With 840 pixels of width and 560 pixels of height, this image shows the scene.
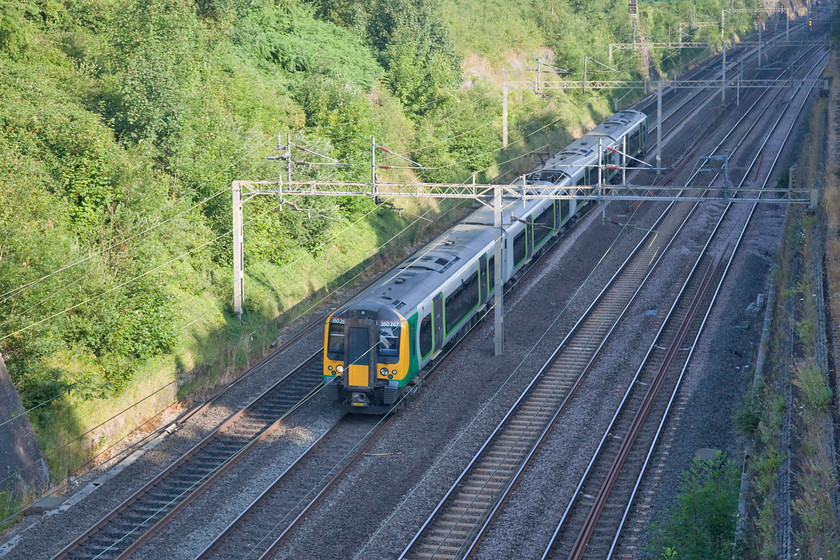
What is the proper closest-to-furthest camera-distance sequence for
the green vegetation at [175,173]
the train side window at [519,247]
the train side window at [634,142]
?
the green vegetation at [175,173] < the train side window at [519,247] < the train side window at [634,142]

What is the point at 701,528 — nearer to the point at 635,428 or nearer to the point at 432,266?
the point at 635,428

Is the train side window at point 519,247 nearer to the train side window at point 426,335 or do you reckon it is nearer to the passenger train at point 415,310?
the passenger train at point 415,310

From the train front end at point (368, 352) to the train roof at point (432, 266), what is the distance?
0.27 meters

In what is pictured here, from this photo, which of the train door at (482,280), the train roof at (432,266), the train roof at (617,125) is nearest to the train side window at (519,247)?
the train roof at (432,266)

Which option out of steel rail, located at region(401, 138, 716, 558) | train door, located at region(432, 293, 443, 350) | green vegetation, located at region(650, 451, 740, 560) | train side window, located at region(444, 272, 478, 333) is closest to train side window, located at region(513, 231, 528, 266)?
steel rail, located at region(401, 138, 716, 558)

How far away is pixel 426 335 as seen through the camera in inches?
857

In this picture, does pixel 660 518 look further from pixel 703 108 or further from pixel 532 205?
pixel 703 108

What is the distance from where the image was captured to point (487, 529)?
1617 centimetres

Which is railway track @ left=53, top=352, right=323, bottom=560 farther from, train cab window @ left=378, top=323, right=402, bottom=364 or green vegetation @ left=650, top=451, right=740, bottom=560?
green vegetation @ left=650, top=451, right=740, bottom=560

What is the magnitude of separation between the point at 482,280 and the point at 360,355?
6689mm

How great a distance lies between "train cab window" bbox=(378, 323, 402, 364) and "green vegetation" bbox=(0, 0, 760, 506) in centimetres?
560

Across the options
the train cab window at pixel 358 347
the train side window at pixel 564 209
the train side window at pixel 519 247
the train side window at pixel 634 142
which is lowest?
the train cab window at pixel 358 347

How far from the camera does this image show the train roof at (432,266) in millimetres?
21062

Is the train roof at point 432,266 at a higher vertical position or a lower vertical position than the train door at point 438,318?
higher
